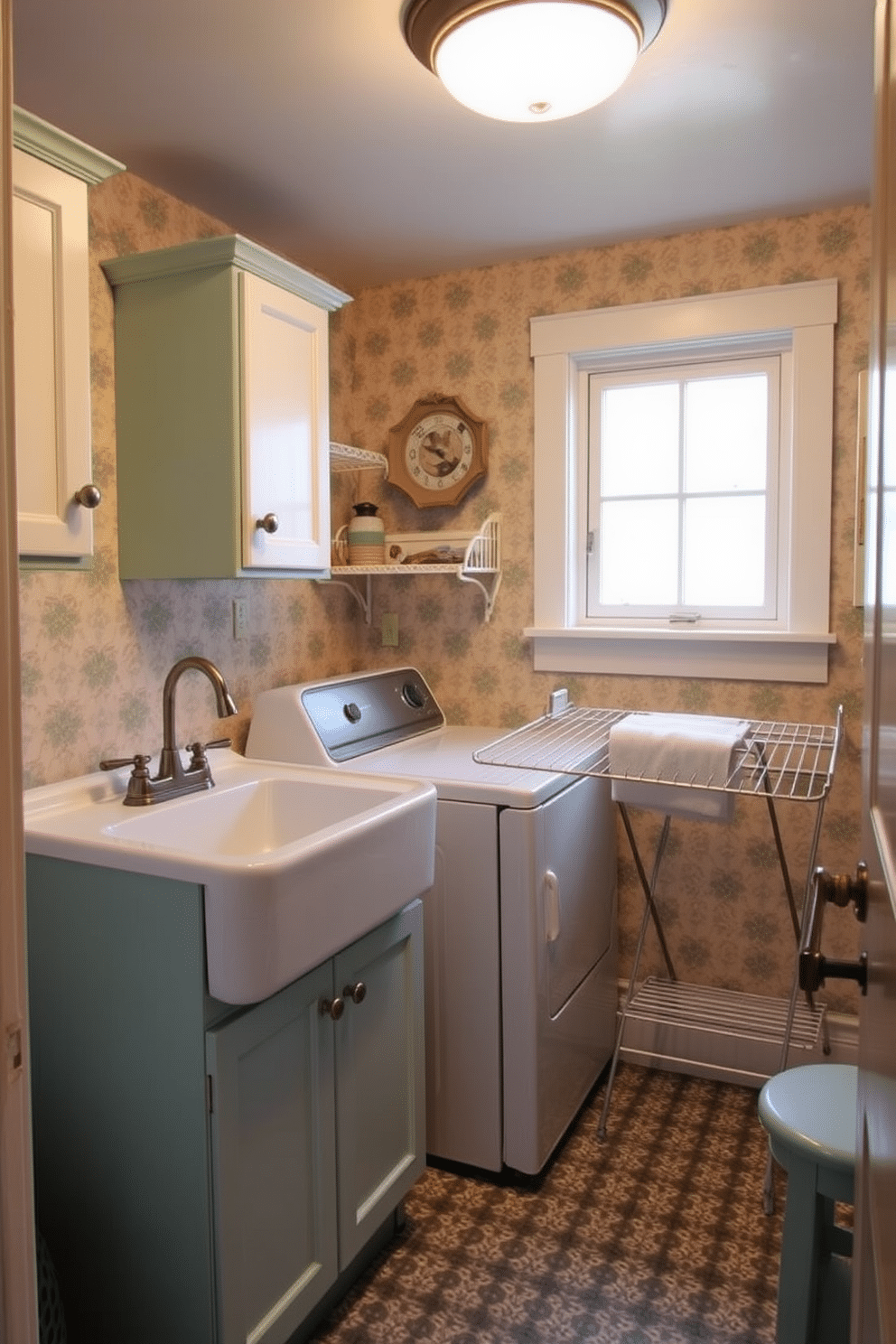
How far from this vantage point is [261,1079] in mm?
1555

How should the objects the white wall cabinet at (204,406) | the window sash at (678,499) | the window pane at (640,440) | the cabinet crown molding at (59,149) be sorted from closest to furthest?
the cabinet crown molding at (59,149) → the white wall cabinet at (204,406) → the window sash at (678,499) → the window pane at (640,440)

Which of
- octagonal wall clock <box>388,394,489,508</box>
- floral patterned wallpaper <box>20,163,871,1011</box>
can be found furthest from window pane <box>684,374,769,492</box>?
octagonal wall clock <box>388,394,489,508</box>

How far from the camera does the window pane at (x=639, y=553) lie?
9.09 feet

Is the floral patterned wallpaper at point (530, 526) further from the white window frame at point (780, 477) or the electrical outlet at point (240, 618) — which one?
the electrical outlet at point (240, 618)

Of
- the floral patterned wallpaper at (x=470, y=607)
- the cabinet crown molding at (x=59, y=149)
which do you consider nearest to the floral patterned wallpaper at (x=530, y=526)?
the floral patterned wallpaper at (x=470, y=607)

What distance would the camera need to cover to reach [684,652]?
2.65 m

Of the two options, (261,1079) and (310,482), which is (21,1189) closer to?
(261,1079)

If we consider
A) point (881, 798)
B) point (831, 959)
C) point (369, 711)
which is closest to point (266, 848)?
point (369, 711)

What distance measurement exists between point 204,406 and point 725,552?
4.83ft

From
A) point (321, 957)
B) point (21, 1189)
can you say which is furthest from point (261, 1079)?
point (21, 1189)

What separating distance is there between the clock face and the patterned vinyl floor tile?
1.81 meters

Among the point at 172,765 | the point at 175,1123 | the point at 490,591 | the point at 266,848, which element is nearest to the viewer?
the point at 175,1123

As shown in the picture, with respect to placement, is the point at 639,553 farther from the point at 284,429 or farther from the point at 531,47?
the point at 531,47

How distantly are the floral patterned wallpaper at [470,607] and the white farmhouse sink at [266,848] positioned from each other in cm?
24
